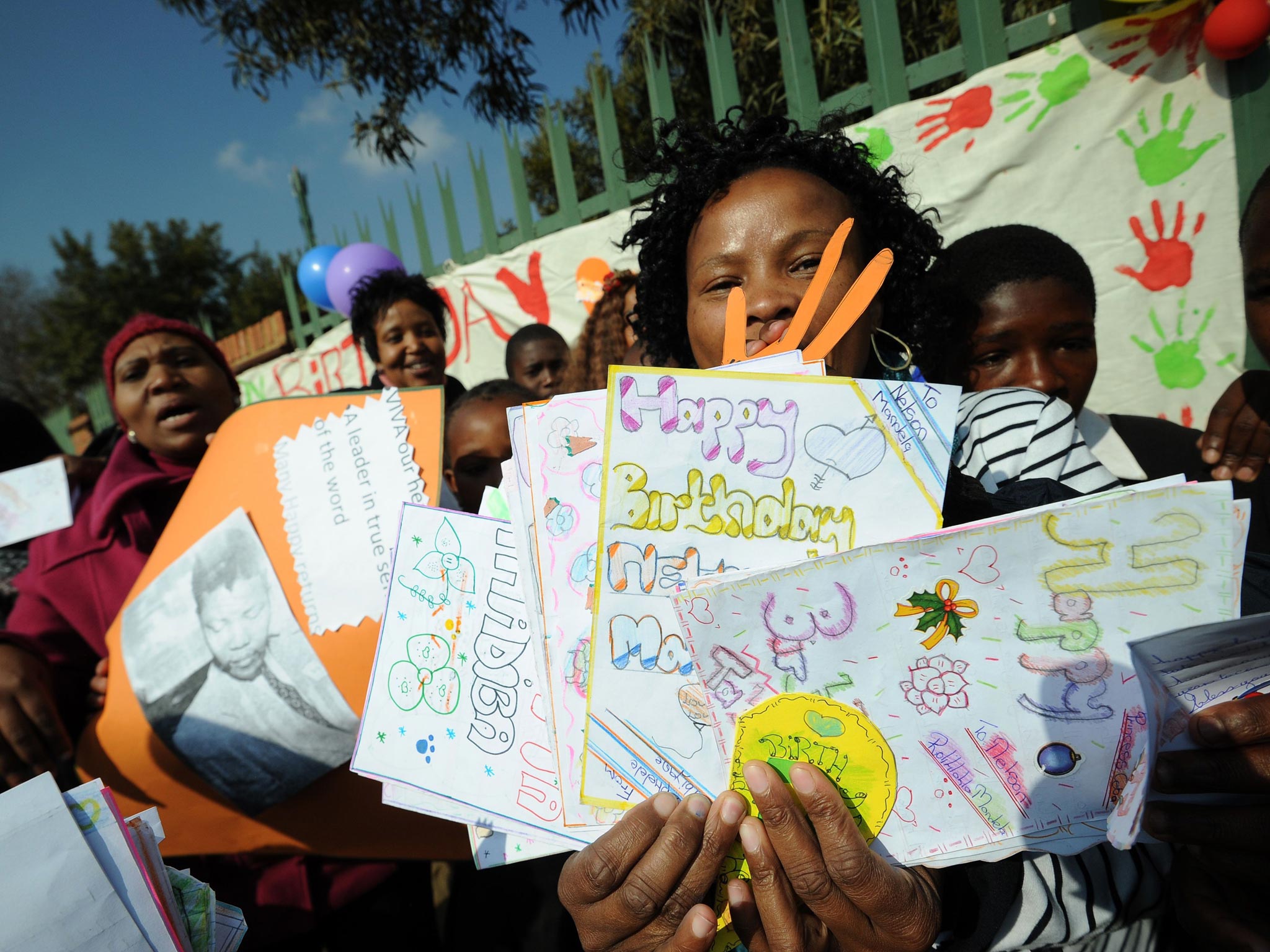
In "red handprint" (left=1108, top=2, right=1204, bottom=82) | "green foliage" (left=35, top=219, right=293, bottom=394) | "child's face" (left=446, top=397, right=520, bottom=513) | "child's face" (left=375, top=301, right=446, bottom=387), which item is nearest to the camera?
"child's face" (left=446, top=397, right=520, bottom=513)

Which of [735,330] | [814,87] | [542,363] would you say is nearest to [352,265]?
[542,363]

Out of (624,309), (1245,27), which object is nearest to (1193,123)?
(1245,27)

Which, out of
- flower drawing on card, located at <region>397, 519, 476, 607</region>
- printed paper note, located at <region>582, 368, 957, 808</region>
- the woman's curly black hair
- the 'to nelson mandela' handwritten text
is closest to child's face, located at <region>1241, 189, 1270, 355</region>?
the woman's curly black hair

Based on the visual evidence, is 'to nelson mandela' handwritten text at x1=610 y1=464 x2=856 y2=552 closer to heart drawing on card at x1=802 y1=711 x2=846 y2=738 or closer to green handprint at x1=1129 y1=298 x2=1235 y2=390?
heart drawing on card at x1=802 y1=711 x2=846 y2=738

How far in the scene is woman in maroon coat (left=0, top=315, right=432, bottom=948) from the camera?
129 cm

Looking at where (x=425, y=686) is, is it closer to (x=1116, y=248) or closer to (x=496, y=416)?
(x=496, y=416)

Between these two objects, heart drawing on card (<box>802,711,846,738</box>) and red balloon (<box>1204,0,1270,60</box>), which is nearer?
heart drawing on card (<box>802,711,846,738</box>)

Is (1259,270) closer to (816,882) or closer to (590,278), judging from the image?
(816,882)

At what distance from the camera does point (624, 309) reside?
2734 mm

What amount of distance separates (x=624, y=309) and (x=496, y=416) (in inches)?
35.1

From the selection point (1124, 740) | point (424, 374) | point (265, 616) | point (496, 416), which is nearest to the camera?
point (1124, 740)

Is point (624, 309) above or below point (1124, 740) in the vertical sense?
above

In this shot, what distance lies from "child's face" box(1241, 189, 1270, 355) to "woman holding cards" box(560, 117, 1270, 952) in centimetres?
62

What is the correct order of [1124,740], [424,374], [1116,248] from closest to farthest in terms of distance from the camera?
[1124,740] < [1116,248] < [424,374]
